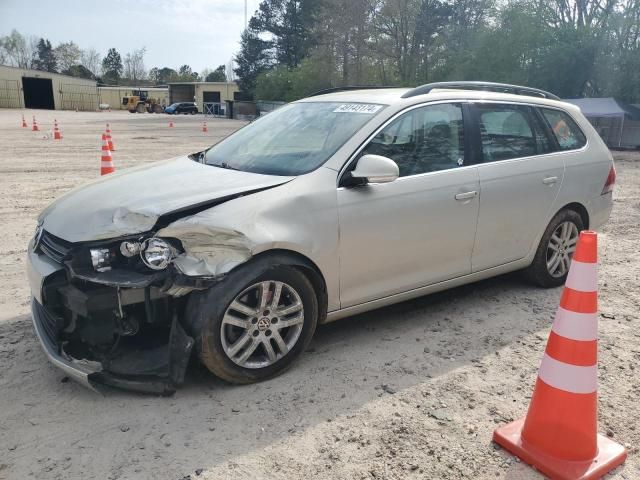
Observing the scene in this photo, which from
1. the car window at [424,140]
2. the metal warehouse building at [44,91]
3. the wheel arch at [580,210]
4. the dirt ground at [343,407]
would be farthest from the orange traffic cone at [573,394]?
the metal warehouse building at [44,91]

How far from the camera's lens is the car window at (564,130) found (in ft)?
15.6

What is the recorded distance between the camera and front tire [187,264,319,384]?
2.92 meters

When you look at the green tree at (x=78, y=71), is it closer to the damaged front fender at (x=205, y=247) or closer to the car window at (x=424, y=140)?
the car window at (x=424, y=140)

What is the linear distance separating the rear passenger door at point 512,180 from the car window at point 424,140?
0.23 metres

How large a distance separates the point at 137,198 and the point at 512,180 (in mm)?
2837

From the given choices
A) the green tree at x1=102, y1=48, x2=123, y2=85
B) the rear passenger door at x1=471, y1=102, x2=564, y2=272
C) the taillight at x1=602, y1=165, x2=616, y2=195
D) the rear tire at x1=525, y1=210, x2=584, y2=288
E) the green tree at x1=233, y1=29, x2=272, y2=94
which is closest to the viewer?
the rear passenger door at x1=471, y1=102, x2=564, y2=272

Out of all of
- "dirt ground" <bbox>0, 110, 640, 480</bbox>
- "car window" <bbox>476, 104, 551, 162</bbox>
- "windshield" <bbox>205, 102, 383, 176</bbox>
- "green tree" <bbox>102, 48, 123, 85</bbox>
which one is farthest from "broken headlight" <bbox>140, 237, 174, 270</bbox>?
"green tree" <bbox>102, 48, 123, 85</bbox>

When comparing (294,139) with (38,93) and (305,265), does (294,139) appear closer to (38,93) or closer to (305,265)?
(305,265)

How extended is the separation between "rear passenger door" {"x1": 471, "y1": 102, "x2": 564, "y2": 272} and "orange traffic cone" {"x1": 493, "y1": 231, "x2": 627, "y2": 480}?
1.54 metres

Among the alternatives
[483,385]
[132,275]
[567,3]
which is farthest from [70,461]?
[567,3]

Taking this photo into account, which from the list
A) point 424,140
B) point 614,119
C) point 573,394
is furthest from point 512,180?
point 614,119

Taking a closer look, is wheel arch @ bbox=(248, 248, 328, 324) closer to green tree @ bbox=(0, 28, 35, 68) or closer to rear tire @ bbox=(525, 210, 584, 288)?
rear tire @ bbox=(525, 210, 584, 288)

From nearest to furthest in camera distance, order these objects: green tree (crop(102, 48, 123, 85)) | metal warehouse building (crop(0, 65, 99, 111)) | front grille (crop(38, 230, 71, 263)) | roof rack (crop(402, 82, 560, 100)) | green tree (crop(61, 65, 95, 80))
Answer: front grille (crop(38, 230, 71, 263)), roof rack (crop(402, 82, 560, 100)), metal warehouse building (crop(0, 65, 99, 111)), green tree (crop(61, 65, 95, 80)), green tree (crop(102, 48, 123, 85))

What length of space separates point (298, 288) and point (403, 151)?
4.25 ft
